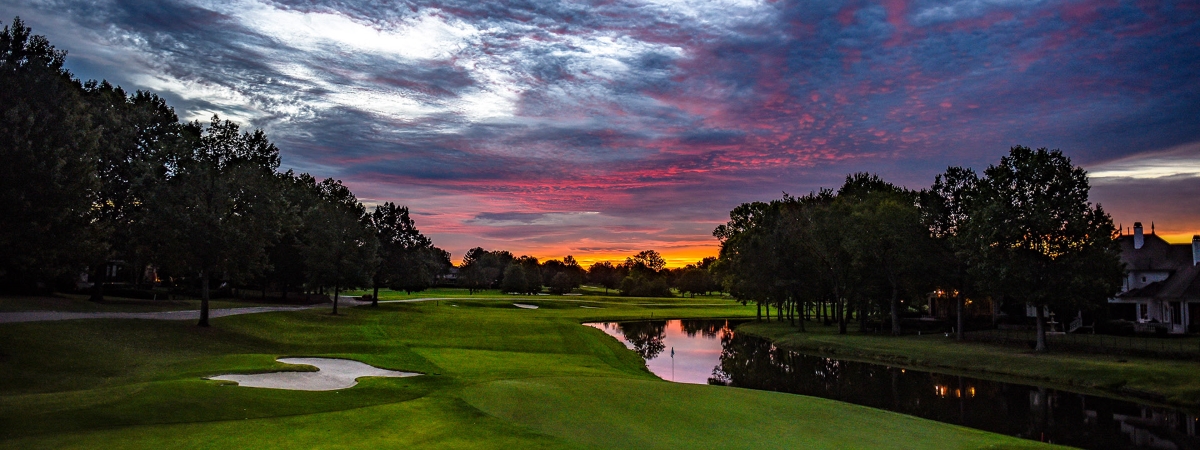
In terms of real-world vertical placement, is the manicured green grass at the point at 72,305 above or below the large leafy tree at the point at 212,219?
below

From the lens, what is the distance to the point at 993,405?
28734mm

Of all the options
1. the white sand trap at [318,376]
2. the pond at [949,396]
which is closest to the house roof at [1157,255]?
the pond at [949,396]

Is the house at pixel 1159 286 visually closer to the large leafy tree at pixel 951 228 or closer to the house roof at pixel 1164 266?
the house roof at pixel 1164 266

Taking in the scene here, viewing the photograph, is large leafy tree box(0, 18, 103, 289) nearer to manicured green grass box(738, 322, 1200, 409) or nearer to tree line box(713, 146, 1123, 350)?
manicured green grass box(738, 322, 1200, 409)

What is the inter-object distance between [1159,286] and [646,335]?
148 feet

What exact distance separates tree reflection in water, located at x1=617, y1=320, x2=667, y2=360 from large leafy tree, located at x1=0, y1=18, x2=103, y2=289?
35707 millimetres

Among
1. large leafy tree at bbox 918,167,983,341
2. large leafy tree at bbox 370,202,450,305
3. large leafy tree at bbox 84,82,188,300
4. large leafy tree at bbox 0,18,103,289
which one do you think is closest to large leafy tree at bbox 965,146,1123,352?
large leafy tree at bbox 918,167,983,341

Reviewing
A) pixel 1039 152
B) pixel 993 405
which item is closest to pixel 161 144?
pixel 993 405

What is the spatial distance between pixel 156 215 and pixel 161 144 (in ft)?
53.3

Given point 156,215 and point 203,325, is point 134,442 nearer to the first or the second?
point 203,325

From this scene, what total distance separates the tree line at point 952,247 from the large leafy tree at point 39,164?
159ft

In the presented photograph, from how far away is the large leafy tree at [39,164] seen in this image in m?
18.9

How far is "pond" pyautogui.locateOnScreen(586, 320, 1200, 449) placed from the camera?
23.4 m

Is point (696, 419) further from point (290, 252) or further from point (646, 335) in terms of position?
point (290, 252)
